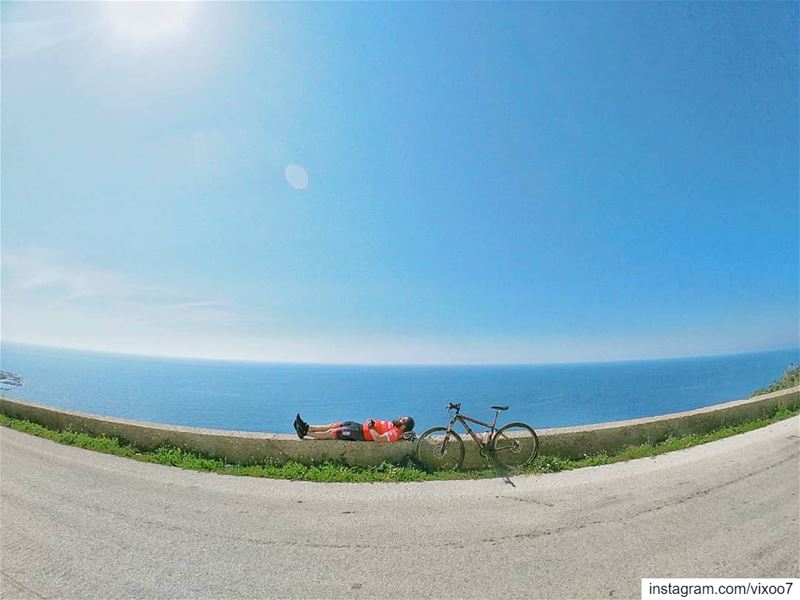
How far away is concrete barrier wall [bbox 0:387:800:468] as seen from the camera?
23.9 ft

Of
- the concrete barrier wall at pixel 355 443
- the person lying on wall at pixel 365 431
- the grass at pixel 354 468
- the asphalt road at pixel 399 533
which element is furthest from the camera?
Result: the person lying on wall at pixel 365 431

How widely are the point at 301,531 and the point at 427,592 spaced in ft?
6.71

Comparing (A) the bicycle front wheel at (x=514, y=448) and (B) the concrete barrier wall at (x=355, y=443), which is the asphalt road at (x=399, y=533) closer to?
(A) the bicycle front wheel at (x=514, y=448)

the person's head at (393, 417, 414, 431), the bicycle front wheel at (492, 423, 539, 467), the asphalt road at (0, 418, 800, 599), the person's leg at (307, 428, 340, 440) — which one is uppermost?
the person's head at (393, 417, 414, 431)

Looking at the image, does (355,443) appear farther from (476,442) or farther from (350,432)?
(476,442)

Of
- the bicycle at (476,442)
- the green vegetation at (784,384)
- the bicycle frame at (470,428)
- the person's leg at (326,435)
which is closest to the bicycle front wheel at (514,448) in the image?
the bicycle at (476,442)

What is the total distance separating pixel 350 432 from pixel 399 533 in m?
3.06

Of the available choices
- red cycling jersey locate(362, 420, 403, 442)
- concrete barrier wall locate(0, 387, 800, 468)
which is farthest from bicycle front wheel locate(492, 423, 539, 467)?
red cycling jersey locate(362, 420, 403, 442)

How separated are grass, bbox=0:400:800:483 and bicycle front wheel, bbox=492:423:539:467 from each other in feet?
0.69

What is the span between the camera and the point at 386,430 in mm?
7723

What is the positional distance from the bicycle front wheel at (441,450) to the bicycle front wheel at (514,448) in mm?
762

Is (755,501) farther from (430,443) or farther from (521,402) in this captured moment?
(521,402)

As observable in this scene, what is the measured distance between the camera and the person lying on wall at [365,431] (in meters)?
7.48

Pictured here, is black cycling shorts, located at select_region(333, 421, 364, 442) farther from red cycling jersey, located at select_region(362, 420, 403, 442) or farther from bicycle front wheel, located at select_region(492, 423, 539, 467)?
bicycle front wheel, located at select_region(492, 423, 539, 467)
